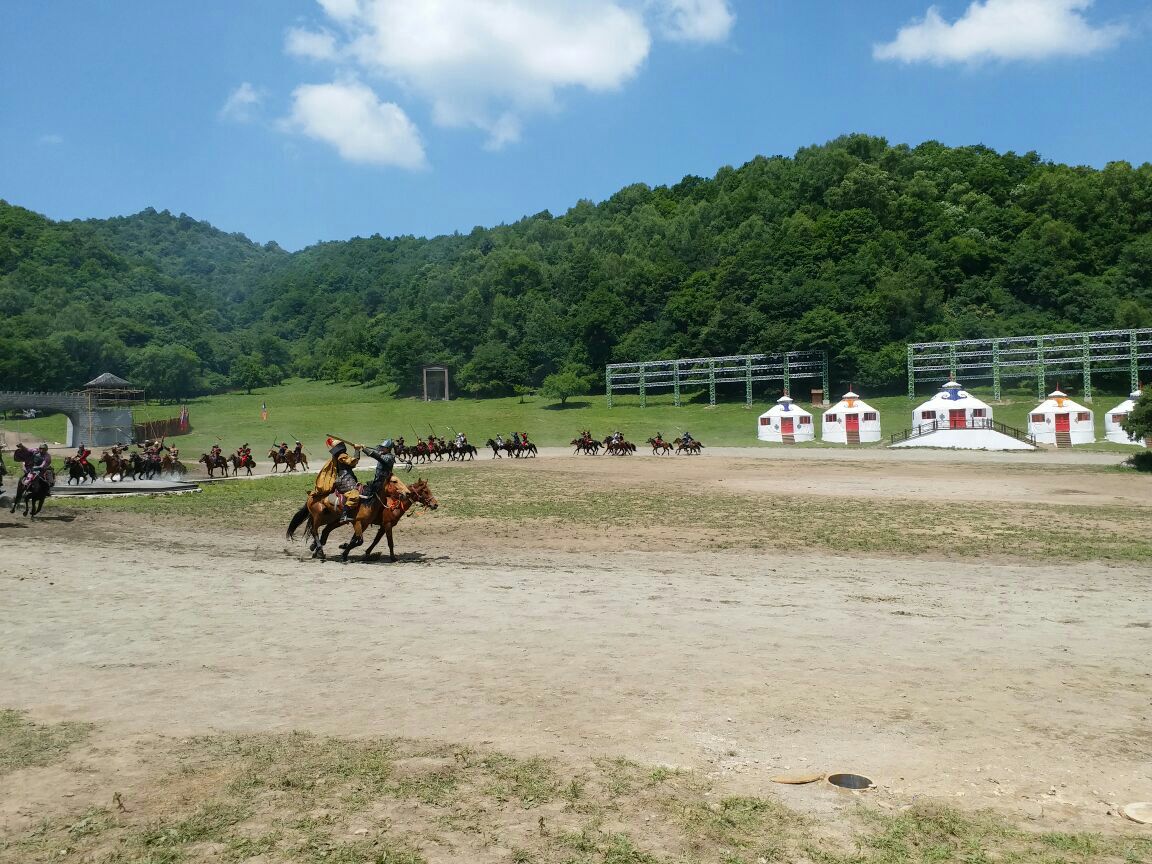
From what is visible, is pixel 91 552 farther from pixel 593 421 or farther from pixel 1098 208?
pixel 1098 208

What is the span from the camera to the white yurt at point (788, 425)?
233 ft

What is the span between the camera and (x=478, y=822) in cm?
544

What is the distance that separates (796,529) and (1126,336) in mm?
81121

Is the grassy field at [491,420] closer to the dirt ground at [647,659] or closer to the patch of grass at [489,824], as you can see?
the dirt ground at [647,659]

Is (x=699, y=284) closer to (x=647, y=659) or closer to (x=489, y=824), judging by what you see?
(x=647, y=659)

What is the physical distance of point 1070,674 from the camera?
8.47 m

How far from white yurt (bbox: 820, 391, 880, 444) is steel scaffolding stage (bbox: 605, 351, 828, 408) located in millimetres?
16529

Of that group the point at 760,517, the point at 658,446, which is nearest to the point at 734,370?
the point at 658,446

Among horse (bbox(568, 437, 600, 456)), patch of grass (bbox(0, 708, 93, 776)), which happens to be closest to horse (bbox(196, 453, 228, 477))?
horse (bbox(568, 437, 600, 456))

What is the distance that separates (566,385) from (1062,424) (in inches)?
2050

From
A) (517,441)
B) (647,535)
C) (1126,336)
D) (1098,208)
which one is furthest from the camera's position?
(1098,208)

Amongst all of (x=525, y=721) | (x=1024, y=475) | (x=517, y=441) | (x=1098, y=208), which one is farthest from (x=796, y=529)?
(x=1098, y=208)

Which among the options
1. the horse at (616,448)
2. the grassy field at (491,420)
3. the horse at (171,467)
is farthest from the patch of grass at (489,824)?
the grassy field at (491,420)

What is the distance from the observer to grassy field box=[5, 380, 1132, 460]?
7475 cm
